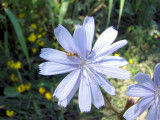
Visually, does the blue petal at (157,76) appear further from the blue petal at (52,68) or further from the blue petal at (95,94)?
the blue petal at (52,68)

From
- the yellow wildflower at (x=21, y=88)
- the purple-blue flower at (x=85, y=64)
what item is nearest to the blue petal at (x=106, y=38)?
the purple-blue flower at (x=85, y=64)

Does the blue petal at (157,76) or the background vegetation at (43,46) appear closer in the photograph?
the blue petal at (157,76)

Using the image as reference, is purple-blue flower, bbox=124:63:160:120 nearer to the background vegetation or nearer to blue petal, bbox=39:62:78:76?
blue petal, bbox=39:62:78:76

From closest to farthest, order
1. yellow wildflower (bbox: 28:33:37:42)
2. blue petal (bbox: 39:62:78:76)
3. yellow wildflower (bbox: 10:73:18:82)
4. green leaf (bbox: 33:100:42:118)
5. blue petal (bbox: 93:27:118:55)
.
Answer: blue petal (bbox: 39:62:78:76) → blue petal (bbox: 93:27:118:55) → green leaf (bbox: 33:100:42:118) → yellow wildflower (bbox: 10:73:18:82) → yellow wildflower (bbox: 28:33:37:42)

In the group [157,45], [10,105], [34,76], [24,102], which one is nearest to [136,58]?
[157,45]

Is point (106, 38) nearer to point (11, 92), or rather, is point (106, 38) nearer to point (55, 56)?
point (55, 56)

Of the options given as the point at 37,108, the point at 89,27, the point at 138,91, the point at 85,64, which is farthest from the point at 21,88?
the point at 138,91

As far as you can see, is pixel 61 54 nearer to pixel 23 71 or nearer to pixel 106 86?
pixel 106 86

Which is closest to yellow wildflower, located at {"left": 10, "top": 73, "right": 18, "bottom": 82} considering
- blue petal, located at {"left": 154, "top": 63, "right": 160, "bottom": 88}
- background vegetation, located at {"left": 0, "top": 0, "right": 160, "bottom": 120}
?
background vegetation, located at {"left": 0, "top": 0, "right": 160, "bottom": 120}
